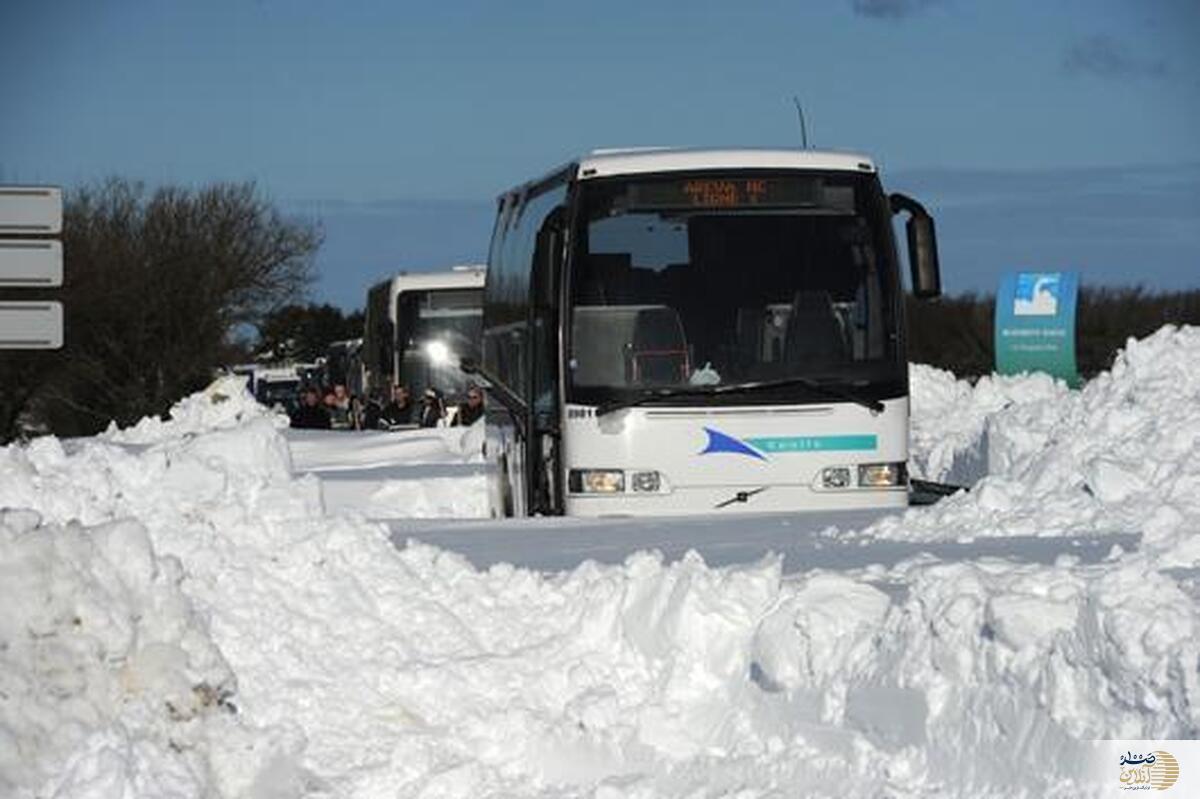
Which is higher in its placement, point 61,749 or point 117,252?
point 117,252

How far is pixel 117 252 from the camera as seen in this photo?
193ft

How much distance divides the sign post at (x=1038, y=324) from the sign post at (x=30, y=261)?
21241 mm

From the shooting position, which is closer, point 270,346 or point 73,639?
point 73,639

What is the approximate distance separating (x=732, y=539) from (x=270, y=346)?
70748 mm

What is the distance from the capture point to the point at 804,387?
51.7 feet

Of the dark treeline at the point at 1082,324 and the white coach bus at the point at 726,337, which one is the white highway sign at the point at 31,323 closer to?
the white coach bus at the point at 726,337

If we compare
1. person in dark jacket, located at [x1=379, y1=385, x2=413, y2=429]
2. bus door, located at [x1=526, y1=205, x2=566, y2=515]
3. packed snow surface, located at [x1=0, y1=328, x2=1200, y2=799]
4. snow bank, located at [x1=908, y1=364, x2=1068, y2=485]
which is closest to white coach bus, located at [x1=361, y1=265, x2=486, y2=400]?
person in dark jacket, located at [x1=379, y1=385, x2=413, y2=429]

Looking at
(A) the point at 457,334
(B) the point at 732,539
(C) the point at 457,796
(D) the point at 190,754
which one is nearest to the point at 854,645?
(C) the point at 457,796

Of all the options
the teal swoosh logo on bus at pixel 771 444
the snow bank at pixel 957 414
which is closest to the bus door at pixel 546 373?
the teal swoosh logo on bus at pixel 771 444

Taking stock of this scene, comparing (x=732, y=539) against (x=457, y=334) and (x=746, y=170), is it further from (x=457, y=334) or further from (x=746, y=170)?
(x=457, y=334)

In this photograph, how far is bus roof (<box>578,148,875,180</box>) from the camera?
53.2ft

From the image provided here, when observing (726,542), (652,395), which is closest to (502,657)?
(726,542)

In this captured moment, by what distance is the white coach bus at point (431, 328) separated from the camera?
3838cm

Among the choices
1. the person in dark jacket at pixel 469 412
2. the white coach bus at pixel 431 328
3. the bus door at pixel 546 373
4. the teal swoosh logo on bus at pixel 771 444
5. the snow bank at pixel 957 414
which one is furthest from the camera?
the white coach bus at pixel 431 328
